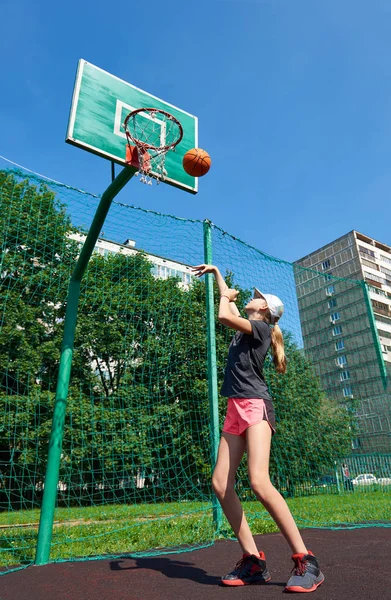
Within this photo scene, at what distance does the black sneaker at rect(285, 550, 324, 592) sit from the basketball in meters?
3.19

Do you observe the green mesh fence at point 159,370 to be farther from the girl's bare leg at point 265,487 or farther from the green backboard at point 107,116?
the girl's bare leg at point 265,487

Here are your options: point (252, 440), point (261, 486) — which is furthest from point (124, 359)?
point (261, 486)

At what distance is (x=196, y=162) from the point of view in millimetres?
→ 4121

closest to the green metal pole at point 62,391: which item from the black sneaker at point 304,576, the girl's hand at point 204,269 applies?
the girl's hand at point 204,269

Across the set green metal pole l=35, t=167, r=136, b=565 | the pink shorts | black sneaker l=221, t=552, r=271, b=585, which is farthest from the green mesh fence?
the pink shorts

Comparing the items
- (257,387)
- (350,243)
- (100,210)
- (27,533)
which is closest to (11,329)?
(27,533)

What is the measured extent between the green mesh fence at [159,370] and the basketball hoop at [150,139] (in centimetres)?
125

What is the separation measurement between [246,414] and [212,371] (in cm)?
258

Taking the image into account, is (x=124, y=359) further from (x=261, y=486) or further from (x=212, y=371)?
(x=261, y=486)

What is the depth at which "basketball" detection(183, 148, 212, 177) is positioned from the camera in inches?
162

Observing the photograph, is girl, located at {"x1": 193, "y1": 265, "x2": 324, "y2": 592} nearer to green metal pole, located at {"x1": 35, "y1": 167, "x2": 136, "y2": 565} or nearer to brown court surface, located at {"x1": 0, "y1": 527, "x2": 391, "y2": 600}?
brown court surface, located at {"x1": 0, "y1": 527, "x2": 391, "y2": 600}

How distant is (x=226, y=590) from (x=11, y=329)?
8936mm

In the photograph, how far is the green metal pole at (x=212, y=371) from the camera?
15.9ft

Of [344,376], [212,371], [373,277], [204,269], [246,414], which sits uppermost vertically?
[373,277]
